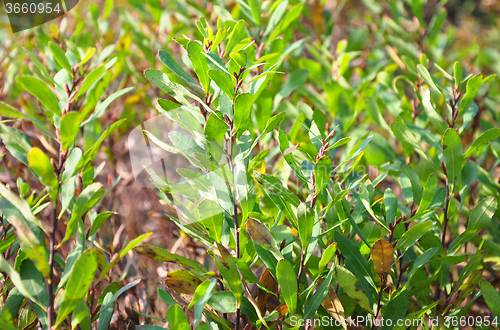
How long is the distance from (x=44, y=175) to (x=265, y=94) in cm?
62

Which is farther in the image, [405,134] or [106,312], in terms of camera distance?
[405,134]

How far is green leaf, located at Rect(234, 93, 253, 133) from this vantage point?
727 mm

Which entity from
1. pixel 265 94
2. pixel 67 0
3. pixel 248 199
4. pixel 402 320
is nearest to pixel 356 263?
pixel 402 320


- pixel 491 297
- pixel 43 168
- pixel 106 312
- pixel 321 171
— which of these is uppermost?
pixel 43 168

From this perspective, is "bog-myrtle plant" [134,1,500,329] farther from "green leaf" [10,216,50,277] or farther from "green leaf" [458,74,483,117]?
"green leaf" [10,216,50,277]

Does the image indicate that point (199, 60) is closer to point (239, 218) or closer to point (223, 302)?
point (239, 218)

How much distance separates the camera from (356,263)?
81 cm

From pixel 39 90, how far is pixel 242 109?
0.38 m

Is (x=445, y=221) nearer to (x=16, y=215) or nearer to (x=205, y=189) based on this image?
(x=205, y=189)

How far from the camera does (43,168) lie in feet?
2.09

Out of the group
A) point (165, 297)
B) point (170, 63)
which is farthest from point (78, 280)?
point (170, 63)

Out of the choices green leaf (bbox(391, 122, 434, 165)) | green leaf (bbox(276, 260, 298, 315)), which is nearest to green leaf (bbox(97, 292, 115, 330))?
green leaf (bbox(276, 260, 298, 315))

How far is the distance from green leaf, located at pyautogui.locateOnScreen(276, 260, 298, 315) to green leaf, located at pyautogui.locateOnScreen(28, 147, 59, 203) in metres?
0.42

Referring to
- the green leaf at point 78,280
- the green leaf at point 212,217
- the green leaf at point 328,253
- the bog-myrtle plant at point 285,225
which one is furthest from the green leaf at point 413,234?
the green leaf at point 78,280
